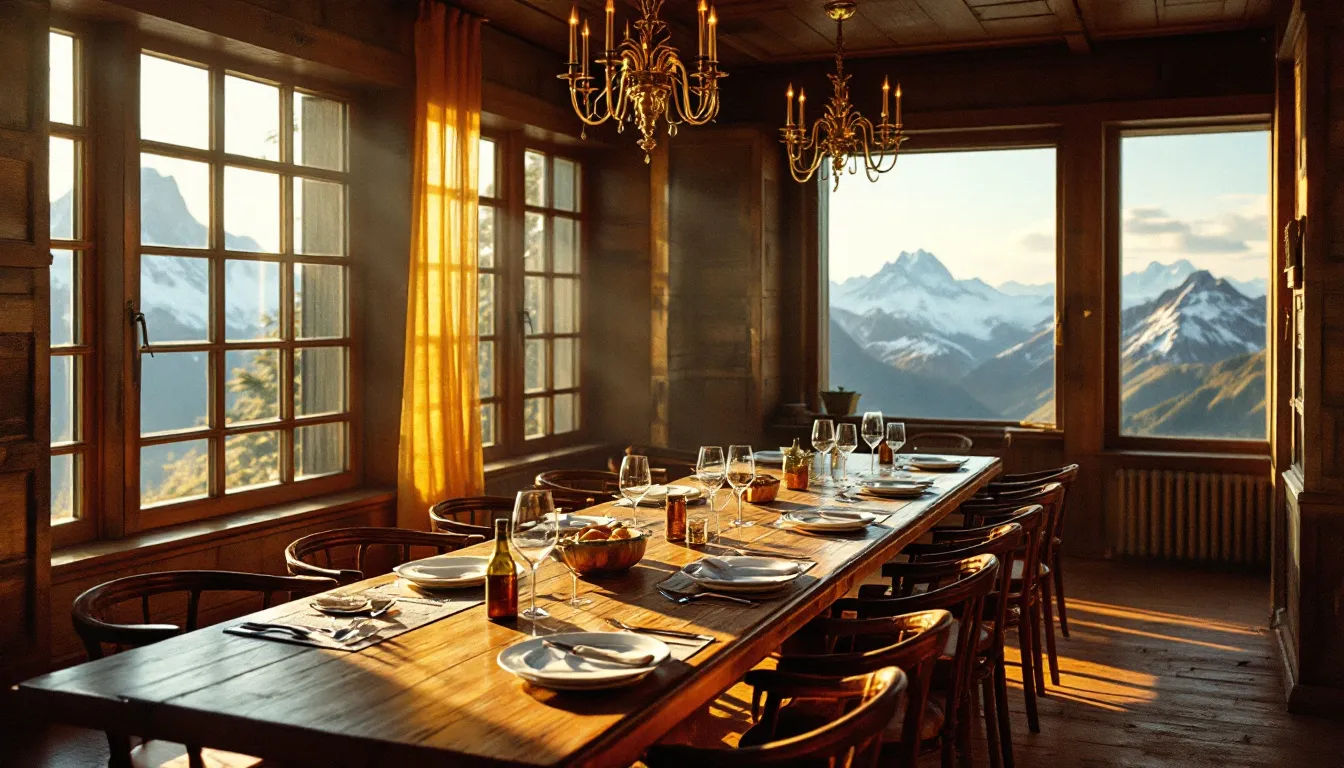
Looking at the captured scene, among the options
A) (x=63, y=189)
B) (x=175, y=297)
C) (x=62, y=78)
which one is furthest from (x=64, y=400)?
(x=62, y=78)

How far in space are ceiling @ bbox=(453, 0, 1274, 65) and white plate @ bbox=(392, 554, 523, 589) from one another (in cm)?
341

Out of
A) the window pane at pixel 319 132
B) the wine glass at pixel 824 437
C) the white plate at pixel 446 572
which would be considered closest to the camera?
the white plate at pixel 446 572

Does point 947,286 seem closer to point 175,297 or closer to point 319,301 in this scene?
point 319,301

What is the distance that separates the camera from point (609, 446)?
23.5 feet

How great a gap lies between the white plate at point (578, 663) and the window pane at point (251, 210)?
10.1 ft

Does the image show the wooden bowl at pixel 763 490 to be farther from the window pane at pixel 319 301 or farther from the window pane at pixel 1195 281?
the window pane at pixel 1195 281

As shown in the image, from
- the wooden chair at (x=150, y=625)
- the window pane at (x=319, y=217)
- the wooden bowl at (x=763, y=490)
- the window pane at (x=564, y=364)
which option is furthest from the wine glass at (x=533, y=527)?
the window pane at (x=564, y=364)

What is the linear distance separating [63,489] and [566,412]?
11.3ft

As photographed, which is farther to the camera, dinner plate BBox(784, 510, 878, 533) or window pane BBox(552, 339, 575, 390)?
window pane BBox(552, 339, 575, 390)

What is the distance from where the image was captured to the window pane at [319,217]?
504 centimetres

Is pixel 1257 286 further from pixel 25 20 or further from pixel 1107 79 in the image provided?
pixel 25 20

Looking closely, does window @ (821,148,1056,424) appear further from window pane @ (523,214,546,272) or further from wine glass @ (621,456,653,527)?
wine glass @ (621,456,653,527)

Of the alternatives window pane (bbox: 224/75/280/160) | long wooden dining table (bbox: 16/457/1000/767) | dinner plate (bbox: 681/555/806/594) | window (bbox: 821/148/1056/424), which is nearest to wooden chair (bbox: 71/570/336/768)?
long wooden dining table (bbox: 16/457/1000/767)

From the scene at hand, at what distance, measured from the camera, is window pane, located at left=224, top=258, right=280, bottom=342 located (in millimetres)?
4676
